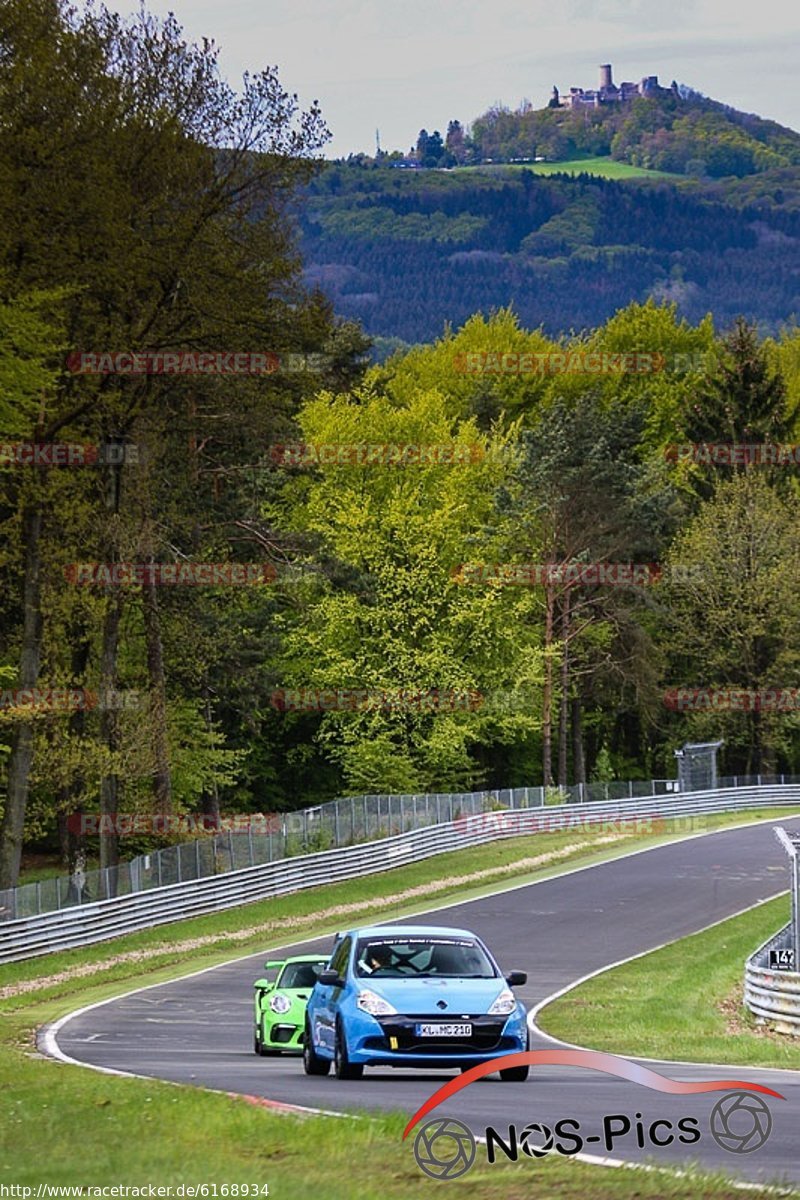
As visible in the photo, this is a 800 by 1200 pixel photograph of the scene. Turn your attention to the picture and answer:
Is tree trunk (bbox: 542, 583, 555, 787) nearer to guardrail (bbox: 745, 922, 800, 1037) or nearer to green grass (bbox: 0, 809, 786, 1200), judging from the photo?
guardrail (bbox: 745, 922, 800, 1037)

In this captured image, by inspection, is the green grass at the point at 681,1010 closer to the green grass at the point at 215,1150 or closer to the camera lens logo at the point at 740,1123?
the camera lens logo at the point at 740,1123

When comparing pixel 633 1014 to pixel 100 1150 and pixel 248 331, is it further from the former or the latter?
pixel 248 331

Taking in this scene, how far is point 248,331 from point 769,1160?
34005 millimetres

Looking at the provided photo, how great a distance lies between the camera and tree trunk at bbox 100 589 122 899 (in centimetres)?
4528

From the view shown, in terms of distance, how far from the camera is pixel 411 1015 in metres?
17.0

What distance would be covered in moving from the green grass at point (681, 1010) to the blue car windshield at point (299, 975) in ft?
10.8

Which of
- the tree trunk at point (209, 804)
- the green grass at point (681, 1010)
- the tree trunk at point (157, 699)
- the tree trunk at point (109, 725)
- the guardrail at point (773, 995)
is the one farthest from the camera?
the tree trunk at point (209, 804)

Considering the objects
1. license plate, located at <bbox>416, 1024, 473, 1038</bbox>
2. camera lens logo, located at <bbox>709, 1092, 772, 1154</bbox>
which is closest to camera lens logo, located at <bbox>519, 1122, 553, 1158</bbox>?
camera lens logo, located at <bbox>709, 1092, 772, 1154</bbox>

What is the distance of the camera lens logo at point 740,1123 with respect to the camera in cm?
1149

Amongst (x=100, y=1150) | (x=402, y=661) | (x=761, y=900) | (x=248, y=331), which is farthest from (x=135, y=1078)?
(x=402, y=661)

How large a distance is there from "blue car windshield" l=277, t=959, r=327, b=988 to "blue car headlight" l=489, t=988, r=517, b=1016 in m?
5.08

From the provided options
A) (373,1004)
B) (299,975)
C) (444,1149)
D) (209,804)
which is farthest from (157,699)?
(444,1149)

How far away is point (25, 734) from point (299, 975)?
20060mm

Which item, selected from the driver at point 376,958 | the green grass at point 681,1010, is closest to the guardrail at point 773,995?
the green grass at point 681,1010
